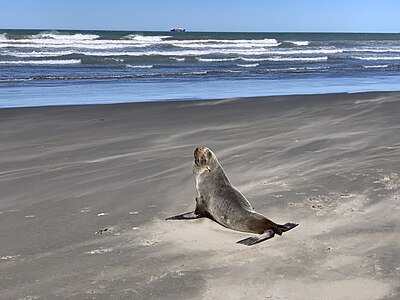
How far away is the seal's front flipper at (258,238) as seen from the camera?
436 cm

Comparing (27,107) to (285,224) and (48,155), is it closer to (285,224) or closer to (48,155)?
(48,155)

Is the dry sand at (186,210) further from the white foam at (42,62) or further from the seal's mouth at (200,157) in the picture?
the white foam at (42,62)

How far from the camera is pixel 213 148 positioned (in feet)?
26.9

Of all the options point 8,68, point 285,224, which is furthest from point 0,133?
point 8,68

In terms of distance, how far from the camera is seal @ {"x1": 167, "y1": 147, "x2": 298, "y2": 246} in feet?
15.0

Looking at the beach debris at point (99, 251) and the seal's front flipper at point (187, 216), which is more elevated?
the seal's front flipper at point (187, 216)

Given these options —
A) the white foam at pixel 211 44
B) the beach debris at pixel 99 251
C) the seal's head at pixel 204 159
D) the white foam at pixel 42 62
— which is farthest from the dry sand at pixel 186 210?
the white foam at pixel 211 44

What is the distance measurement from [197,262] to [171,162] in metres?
3.28

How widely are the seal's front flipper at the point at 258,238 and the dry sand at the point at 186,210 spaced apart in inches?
2.0

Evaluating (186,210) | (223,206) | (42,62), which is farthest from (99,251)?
(42,62)

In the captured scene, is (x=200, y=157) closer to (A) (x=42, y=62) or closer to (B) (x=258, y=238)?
(B) (x=258, y=238)

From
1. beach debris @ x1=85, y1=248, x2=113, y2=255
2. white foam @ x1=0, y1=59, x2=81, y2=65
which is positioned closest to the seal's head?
beach debris @ x1=85, y1=248, x2=113, y2=255

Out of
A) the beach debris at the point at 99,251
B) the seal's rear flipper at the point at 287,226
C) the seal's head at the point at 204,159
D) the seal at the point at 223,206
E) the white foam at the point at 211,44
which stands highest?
the white foam at the point at 211,44

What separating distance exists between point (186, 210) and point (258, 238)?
3.68 feet
